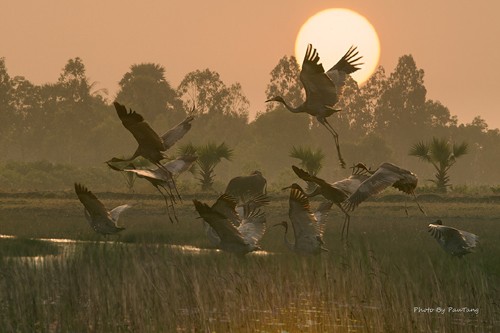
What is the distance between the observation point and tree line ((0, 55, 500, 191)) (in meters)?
112

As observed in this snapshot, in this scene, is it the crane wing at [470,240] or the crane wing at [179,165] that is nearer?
the crane wing at [470,240]

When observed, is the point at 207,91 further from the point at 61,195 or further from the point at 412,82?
the point at 61,195

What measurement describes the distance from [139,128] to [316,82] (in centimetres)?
343

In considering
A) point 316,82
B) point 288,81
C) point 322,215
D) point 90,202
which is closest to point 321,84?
point 316,82

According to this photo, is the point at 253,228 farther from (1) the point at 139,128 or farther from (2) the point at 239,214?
(1) the point at 139,128

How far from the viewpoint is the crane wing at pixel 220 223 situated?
14719 mm

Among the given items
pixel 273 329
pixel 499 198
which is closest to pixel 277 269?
pixel 273 329

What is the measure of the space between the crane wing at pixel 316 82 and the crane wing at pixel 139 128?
2.89 metres

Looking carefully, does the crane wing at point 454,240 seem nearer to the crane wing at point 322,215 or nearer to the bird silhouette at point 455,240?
the bird silhouette at point 455,240

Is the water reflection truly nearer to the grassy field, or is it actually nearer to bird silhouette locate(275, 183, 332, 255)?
the grassy field

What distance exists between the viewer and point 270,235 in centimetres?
2398

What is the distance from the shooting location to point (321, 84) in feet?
57.5

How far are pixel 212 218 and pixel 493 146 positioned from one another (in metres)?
140

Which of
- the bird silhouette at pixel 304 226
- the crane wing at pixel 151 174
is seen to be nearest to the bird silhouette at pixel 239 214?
the bird silhouette at pixel 304 226
